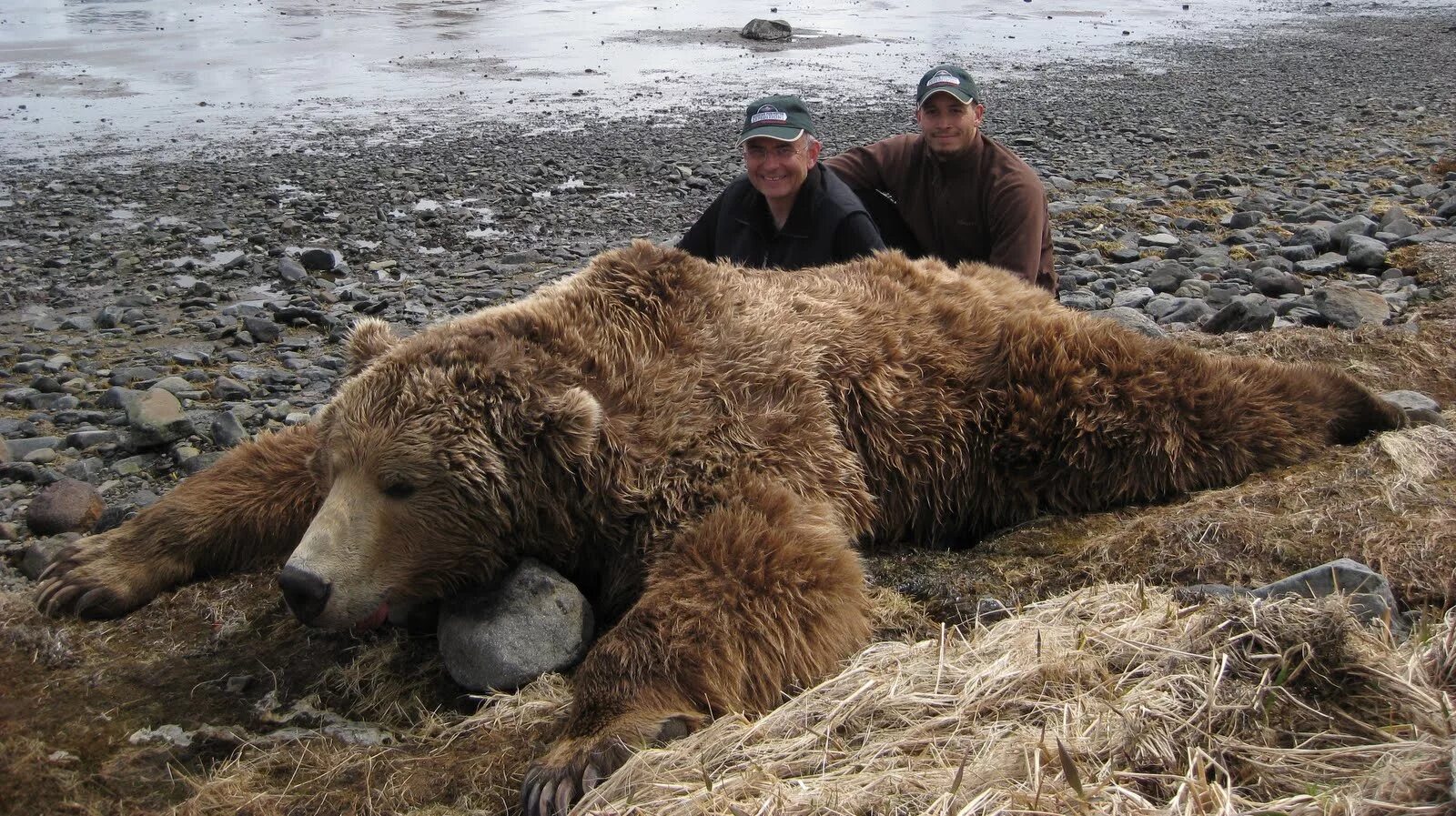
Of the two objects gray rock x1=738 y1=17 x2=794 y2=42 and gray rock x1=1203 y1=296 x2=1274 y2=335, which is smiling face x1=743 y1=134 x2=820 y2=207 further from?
gray rock x1=738 y1=17 x2=794 y2=42

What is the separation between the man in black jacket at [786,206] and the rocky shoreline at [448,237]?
2.25 m

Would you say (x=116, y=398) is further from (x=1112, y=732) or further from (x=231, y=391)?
(x=1112, y=732)

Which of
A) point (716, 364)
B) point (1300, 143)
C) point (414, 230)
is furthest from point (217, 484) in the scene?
point (1300, 143)

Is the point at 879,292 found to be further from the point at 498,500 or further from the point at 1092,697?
the point at 1092,697

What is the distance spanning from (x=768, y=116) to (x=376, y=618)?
335 cm

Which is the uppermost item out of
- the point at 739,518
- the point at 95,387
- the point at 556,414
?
the point at 556,414

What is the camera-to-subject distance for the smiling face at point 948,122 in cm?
673

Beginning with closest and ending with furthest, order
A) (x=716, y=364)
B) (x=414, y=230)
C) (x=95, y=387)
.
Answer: (x=716, y=364)
(x=95, y=387)
(x=414, y=230)

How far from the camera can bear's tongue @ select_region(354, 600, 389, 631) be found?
3645mm

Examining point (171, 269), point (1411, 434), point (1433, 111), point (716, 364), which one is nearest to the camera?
point (716, 364)

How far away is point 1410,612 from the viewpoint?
11.2 ft

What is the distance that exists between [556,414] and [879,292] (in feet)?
5.56

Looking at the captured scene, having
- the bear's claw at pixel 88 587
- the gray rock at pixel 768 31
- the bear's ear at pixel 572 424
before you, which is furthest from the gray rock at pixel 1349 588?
the gray rock at pixel 768 31

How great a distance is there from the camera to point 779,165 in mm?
5992
